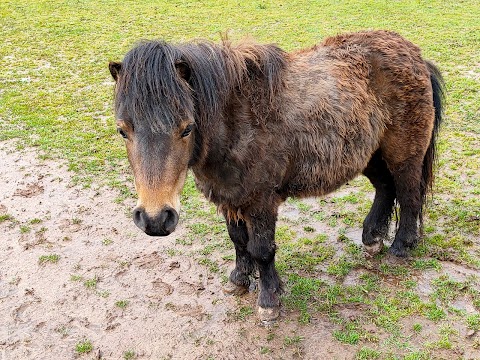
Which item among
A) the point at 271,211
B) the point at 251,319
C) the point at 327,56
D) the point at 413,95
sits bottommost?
the point at 251,319

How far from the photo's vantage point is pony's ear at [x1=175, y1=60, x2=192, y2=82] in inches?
106

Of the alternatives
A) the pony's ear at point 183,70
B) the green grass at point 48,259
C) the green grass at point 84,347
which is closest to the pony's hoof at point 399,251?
the pony's ear at point 183,70

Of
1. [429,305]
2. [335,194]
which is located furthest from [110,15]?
[429,305]

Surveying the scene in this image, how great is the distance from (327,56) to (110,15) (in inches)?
466

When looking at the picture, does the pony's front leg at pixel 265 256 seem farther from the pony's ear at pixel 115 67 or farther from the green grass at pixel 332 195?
the pony's ear at pixel 115 67

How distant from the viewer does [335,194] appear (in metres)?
5.42

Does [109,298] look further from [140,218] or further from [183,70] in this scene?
[183,70]

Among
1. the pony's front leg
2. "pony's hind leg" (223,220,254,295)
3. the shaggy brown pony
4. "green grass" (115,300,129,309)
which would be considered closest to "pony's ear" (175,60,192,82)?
the shaggy brown pony

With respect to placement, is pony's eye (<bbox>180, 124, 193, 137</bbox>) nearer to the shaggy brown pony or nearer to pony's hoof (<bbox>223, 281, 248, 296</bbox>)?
the shaggy brown pony

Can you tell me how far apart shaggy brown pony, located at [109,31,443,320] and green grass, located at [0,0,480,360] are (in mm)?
405

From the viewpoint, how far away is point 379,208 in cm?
448

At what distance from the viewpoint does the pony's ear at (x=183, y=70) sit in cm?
269

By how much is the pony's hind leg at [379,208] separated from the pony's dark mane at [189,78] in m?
1.62

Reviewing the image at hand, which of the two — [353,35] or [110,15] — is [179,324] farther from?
Result: [110,15]
